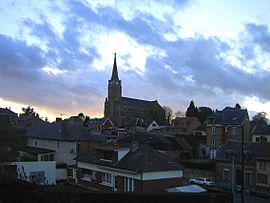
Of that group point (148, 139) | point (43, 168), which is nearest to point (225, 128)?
point (148, 139)

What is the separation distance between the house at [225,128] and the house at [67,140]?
2550 cm

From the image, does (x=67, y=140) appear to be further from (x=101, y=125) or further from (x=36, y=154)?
(x=101, y=125)

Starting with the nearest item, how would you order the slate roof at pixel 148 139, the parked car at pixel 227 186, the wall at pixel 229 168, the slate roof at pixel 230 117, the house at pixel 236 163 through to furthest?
1. the parked car at pixel 227 186
2. the wall at pixel 229 168
3. the house at pixel 236 163
4. the slate roof at pixel 148 139
5. the slate roof at pixel 230 117

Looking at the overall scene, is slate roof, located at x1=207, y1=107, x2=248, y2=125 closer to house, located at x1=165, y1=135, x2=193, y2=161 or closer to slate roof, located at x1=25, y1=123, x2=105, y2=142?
house, located at x1=165, y1=135, x2=193, y2=161

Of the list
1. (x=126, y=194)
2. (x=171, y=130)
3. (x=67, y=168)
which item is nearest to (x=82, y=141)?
(x=67, y=168)

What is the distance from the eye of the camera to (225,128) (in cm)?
7438

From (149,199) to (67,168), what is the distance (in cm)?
2387

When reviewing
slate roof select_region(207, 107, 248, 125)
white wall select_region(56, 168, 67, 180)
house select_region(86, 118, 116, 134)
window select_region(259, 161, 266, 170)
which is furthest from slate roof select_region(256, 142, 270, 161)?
house select_region(86, 118, 116, 134)

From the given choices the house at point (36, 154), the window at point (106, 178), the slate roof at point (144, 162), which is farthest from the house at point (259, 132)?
the window at point (106, 178)

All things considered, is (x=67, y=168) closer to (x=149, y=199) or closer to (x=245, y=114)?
(x=149, y=199)

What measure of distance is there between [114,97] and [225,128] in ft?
274

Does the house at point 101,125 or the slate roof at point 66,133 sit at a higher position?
the house at point 101,125

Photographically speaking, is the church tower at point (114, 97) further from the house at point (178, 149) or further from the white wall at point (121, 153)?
the white wall at point (121, 153)

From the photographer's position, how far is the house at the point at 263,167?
150ft
